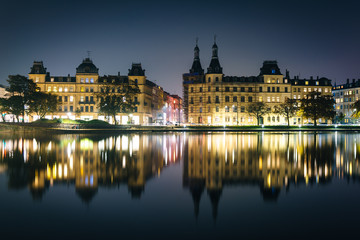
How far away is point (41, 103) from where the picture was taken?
7269 cm

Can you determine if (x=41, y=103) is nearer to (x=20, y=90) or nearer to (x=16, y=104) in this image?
(x=20, y=90)

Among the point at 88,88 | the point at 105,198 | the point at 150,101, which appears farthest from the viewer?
the point at 150,101

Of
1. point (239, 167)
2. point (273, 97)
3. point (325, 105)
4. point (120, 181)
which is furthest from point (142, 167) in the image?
point (273, 97)

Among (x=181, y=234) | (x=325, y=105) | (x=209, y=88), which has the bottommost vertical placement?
(x=181, y=234)

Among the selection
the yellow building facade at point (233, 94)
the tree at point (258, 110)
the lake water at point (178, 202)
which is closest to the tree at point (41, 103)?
the yellow building facade at point (233, 94)

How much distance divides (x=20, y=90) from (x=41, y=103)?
230 inches

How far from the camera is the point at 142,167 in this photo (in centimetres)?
1427

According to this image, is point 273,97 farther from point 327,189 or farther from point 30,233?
point 30,233

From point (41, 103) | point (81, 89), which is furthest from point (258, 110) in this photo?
point (41, 103)

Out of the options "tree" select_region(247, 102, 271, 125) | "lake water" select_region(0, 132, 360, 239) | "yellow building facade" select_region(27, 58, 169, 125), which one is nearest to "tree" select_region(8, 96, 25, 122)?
"yellow building facade" select_region(27, 58, 169, 125)

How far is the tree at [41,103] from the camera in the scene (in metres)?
69.5

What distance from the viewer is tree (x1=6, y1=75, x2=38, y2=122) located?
218 ft

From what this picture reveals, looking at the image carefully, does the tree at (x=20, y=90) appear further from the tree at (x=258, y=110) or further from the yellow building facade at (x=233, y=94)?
the tree at (x=258, y=110)

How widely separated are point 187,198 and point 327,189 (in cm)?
493
